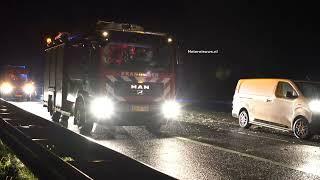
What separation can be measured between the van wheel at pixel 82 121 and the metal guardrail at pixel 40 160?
2.22 metres

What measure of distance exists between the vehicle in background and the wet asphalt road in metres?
20.2

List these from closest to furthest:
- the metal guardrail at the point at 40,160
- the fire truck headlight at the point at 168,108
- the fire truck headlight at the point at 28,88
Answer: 1. the metal guardrail at the point at 40,160
2. the fire truck headlight at the point at 168,108
3. the fire truck headlight at the point at 28,88

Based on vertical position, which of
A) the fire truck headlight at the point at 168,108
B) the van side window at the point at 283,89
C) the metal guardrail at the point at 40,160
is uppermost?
the van side window at the point at 283,89

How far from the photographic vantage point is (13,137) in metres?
10.3

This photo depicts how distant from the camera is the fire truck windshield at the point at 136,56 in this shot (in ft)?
37.5

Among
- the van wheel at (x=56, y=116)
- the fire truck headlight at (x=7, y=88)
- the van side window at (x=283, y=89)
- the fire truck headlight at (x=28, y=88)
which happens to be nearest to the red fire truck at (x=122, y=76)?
the van wheel at (x=56, y=116)

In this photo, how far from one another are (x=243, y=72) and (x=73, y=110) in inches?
1432

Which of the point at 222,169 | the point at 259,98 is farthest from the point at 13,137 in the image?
the point at 259,98

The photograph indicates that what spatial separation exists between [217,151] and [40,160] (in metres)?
4.08

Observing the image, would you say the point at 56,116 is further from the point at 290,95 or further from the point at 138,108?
the point at 290,95

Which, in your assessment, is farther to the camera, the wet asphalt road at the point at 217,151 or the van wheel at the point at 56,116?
the van wheel at the point at 56,116

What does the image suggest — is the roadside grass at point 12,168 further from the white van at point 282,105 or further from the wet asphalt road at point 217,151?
the white van at point 282,105

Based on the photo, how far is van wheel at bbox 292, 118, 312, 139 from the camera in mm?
11969

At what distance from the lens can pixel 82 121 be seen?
12.4 m
